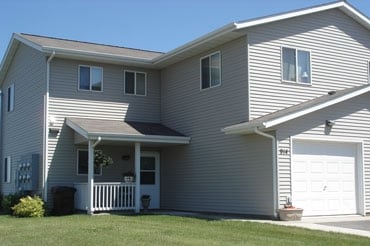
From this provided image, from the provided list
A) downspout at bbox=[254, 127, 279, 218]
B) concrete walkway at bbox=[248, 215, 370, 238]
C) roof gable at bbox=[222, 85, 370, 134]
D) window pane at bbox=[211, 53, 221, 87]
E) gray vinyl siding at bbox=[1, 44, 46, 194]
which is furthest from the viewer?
gray vinyl siding at bbox=[1, 44, 46, 194]

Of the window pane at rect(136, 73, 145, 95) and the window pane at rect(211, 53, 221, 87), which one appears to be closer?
the window pane at rect(211, 53, 221, 87)

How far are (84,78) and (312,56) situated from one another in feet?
28.7

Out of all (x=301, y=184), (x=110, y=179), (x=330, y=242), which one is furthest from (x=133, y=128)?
(x=330, y=242)

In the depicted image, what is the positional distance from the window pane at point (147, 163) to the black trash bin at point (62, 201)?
338cm

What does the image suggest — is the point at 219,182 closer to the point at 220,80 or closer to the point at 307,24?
the point at 220,80

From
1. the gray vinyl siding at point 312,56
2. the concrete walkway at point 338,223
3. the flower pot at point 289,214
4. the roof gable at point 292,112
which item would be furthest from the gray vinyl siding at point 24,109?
the concrete walkway at point 338,223

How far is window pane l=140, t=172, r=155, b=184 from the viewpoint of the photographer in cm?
2267

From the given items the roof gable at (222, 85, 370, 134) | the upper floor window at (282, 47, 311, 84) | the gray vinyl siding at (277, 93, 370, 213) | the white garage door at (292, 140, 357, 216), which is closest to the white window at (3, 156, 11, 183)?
the roof gable at (222, 85, 370, 134)

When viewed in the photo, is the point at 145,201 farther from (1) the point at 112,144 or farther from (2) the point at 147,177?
(1) the point at 112,144

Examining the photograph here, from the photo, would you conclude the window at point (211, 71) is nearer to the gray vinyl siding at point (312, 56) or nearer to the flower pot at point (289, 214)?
the gray vinyl siding at point (312, 56)

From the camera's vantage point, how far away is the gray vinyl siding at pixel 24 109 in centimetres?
2216

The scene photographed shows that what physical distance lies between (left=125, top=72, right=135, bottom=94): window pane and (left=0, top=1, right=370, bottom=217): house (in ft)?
0.16

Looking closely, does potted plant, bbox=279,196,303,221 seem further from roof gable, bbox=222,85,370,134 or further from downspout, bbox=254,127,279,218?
roof gable, bbox=222,85,370,134

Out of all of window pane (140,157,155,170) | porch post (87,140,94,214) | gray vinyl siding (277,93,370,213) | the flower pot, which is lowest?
the flower pot
